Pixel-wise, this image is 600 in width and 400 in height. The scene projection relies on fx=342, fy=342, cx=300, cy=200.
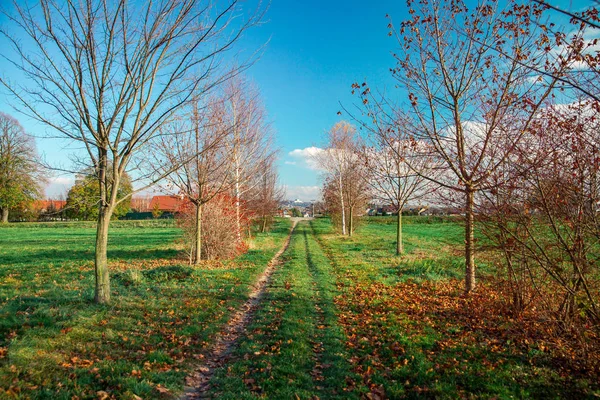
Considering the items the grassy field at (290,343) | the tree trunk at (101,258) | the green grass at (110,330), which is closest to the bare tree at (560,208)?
the grassy field at (290,343)

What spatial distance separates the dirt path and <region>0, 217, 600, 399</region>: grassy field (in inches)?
5.6

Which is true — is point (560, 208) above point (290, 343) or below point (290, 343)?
above

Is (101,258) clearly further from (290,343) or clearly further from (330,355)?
(330,355)

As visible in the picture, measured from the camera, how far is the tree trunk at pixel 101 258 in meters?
6.60

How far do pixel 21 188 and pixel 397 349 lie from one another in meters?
55.2

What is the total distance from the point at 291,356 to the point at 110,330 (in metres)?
2.93

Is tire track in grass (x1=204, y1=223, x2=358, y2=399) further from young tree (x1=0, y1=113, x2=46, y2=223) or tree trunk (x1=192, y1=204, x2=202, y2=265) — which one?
young tree (x1=0, y1=113, x2=46, y2=223)

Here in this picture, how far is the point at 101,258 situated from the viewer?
666cm

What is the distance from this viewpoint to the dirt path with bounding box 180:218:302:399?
4.12 metres

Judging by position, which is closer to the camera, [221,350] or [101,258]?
[221,350]

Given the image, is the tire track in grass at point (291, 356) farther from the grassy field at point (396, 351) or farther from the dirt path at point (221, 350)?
the dirt path at point (221, 350)

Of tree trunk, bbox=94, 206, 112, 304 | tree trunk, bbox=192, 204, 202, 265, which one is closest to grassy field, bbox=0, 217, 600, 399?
tree trunk, bbox=94, 206, 112, 304

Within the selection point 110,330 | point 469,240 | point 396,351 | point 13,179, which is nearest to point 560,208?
point 469,240

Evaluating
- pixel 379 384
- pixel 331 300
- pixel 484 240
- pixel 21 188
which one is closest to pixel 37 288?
pixel 331 300
